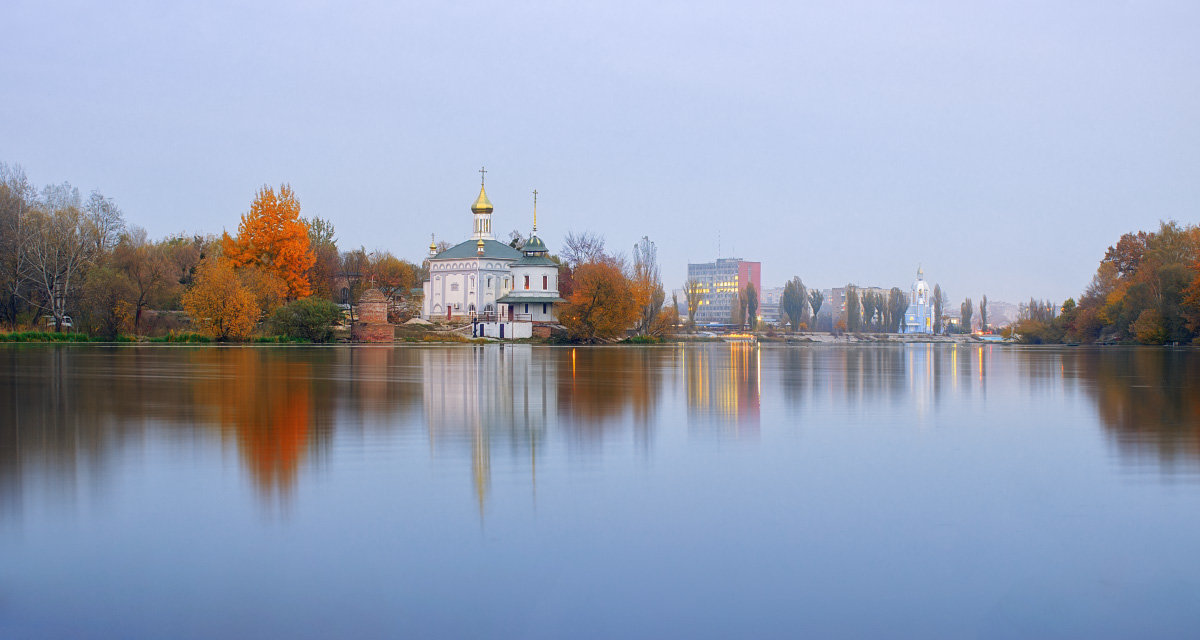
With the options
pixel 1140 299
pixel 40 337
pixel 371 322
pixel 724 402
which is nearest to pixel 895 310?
pixel 1140 299

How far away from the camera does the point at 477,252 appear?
211 feet

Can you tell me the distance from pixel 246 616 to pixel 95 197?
5353 centimetres

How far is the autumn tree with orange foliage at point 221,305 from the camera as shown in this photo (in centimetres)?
4100

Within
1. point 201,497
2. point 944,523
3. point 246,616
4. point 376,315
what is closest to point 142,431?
point 201,497

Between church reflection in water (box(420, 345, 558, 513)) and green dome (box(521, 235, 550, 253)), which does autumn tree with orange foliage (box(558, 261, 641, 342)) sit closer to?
green dome (box(521, 235, 550, 253))

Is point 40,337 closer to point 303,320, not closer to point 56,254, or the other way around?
point 56,254

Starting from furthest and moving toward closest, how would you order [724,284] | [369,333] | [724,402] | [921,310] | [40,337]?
[724,284]
[921,310]
[369,333]
[40,337]
[724,402]

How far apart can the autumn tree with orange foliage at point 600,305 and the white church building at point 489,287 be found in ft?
26.2

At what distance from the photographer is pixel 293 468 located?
7027 mm

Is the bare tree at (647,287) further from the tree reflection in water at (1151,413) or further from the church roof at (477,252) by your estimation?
the tree reflection in water at (1151,413)

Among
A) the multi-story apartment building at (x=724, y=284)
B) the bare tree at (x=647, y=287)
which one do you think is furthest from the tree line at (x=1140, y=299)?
the multi-story apartment building at (x=724, y=284)

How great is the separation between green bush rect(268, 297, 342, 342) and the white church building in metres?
15.9

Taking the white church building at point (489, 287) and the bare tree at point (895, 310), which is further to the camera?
the bare tree at point (895, 310)

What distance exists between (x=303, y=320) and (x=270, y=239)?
23.1ft
